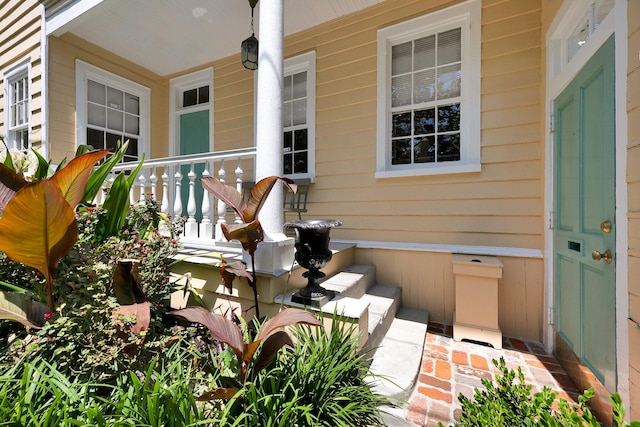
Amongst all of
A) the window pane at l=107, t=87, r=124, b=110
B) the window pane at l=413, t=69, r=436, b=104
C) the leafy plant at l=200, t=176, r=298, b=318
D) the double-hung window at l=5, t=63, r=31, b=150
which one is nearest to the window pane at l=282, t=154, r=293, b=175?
the window pane at l=413, t=69, r=436, b=104

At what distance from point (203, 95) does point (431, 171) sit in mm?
4022

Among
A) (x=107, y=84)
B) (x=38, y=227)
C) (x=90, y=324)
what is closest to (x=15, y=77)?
(x=107, y=84)

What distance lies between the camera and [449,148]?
3.26 metres

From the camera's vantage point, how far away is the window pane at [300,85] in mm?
4066

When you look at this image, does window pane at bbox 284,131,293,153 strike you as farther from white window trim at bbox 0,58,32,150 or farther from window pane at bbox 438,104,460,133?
white window trim at bbox 0,58,32,150

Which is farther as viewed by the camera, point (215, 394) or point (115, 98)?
point (115, 98)

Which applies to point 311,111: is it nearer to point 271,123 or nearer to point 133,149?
point 271,123

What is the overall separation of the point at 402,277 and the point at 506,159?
5.47ft

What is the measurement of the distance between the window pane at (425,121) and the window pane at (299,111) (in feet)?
5.06

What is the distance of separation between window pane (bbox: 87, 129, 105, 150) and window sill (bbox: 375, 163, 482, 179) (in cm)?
443

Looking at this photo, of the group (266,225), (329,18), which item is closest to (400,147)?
(329,18)

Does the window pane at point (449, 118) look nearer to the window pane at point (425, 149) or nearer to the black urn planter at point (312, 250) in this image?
the window pane at point (425, 149)

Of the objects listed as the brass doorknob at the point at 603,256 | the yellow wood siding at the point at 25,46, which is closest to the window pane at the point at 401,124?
the brass doorknob at the point at 603,256

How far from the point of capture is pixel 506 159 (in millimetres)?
A: 2900
